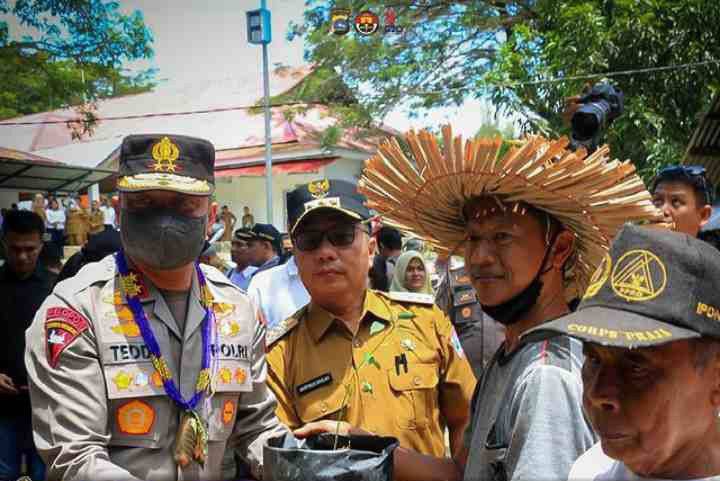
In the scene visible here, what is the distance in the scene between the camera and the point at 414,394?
105 inches

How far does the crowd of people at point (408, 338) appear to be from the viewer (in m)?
1.43

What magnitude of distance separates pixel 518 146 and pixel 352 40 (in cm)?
1676

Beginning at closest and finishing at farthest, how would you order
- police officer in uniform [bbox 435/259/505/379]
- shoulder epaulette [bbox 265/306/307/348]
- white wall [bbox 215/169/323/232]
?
1. shoulder epaulette [bbox 265/306/307/348]
2. police officer in uniform [bbox 435/259/505/379]
3. white wall [bbox 215/169/323/232]

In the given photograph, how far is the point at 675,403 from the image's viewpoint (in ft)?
4.59

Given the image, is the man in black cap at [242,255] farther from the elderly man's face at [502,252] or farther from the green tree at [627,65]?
the elderly man's face at [502,252]

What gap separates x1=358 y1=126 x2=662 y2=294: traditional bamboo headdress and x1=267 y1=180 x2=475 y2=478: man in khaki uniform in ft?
1.43

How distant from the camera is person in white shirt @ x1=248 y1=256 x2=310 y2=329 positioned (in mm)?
4781

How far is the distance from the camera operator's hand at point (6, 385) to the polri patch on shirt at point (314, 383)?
254 centimetres

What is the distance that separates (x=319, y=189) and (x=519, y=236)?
1.01m

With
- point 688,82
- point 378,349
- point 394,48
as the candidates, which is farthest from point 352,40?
point 378,349

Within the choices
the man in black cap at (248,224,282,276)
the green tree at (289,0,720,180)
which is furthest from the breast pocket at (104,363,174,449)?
the green tree at (289,0,720,180)

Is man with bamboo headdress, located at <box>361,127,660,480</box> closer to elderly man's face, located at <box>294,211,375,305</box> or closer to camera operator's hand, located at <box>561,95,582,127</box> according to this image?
elderly man's face, located at <box>294,211,375,305</box>

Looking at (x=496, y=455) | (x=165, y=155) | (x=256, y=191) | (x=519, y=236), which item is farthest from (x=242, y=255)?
(x=256, y=191)

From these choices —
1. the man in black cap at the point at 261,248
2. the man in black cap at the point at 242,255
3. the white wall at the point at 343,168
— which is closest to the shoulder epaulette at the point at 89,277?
the man in black cap at the point at 242,255
